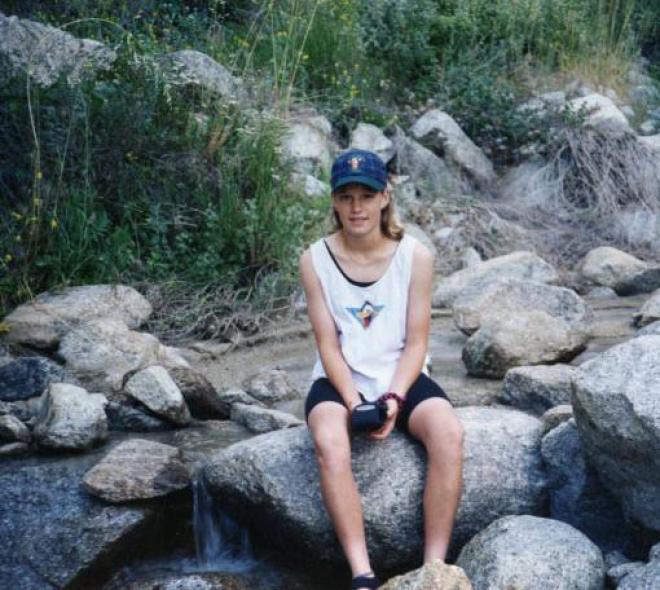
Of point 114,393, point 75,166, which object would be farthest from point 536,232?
point 114,393

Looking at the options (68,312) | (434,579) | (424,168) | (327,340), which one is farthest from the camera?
(424,168)

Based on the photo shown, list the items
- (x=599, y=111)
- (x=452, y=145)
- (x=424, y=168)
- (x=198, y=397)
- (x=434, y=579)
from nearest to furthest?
(x=434, y=579) < (x=198, y=397) < (x=424, y=168) < (x=452, y=145) < (x=599, y=111)

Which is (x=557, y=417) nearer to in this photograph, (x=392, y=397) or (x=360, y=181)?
(x=392, y=397)

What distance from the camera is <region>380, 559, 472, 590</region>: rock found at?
9.01 feet

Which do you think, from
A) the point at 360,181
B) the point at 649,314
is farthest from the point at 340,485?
the point at 649,314

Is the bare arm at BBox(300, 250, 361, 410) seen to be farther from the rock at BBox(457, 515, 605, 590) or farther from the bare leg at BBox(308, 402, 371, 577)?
the rock at BBox(457, 515, 605, 590)

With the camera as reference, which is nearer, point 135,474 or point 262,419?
point 135,474

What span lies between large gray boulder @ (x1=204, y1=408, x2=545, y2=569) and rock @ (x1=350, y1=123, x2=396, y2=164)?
5.15 meters

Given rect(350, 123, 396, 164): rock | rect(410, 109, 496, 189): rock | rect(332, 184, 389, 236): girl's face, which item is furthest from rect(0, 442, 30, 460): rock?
rect(410, 109, 496, 189): rock

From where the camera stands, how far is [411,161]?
28.8ft

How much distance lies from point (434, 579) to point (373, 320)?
3.41 ft

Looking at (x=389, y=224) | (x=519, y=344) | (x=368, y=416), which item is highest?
(x=389, y=224)

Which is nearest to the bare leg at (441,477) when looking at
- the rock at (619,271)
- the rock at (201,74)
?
the rock at (201,74)

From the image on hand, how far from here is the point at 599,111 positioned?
367 inches
